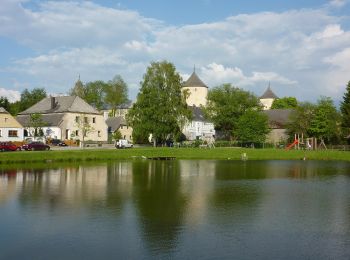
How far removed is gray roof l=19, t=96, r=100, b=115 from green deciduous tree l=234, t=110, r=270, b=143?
27.3 metres

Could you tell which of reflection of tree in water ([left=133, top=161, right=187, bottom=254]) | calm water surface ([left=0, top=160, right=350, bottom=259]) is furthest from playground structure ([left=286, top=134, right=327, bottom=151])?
reflection of tree in water ([left=133, top=161, right=187, bottom=254])

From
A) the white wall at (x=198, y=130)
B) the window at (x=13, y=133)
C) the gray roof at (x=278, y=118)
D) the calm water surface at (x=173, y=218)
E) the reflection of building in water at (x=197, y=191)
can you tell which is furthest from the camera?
the white wall at (x=198, y=130)

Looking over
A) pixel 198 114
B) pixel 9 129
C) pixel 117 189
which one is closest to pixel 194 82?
pixel 198 114

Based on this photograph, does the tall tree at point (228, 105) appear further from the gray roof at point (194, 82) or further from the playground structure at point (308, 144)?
the gray roof at point (194, 82)

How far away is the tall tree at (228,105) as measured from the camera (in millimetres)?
100438

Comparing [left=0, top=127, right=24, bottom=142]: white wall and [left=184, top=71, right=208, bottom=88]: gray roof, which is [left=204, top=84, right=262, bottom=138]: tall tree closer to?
[left=184, top=71, right=208, bottom=88]: gray roof

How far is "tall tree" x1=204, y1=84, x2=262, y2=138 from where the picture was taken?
330 ft

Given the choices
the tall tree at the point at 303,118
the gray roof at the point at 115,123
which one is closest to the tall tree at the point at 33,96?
the gray roof at the point at 115,123

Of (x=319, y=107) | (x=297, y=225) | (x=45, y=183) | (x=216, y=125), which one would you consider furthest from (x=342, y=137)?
(x=297, y=225)

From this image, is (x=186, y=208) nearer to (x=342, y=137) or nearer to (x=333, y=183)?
(x=333, y=183)

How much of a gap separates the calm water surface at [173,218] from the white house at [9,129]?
128 feet

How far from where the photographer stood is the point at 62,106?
85.2 metres

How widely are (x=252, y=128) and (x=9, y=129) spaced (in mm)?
42411

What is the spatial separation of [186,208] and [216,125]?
79670 millimetres
